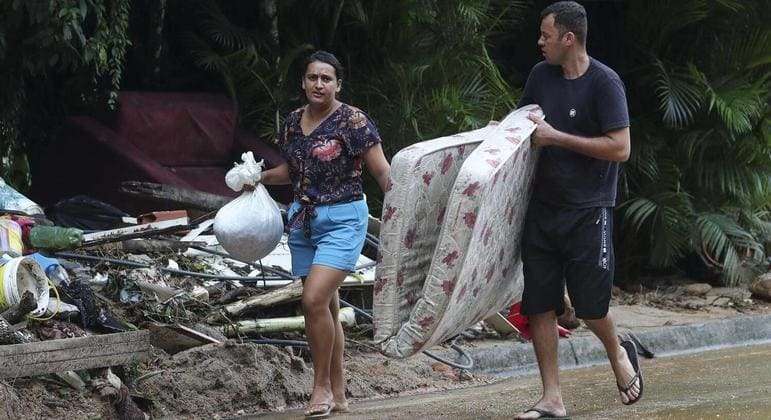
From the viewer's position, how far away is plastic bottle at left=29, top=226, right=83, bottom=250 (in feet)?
26.4

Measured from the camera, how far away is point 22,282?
6.98 metres

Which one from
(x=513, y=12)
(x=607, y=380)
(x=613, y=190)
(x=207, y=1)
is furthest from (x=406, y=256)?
(x=513, y=12)

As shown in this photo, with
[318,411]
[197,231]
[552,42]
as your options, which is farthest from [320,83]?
[197,231]

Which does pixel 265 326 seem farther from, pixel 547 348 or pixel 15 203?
pixel 547 348

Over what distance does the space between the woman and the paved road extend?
44cm

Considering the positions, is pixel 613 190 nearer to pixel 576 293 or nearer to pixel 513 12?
pixel 576 293

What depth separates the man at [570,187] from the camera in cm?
617

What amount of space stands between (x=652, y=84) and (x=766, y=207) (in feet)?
6.06

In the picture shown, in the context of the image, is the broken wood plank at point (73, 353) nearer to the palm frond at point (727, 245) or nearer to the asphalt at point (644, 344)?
the asphalt at point (644, 344)

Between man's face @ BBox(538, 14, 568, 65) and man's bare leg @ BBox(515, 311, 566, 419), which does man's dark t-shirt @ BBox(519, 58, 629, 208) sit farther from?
man's bare leg @ BBox(515, 311, 566, 419)

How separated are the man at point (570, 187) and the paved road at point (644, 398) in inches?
21.4

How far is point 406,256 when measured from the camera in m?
6.08

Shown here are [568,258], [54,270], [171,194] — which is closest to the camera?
[568,258]

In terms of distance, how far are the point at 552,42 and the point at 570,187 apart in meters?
0.66
